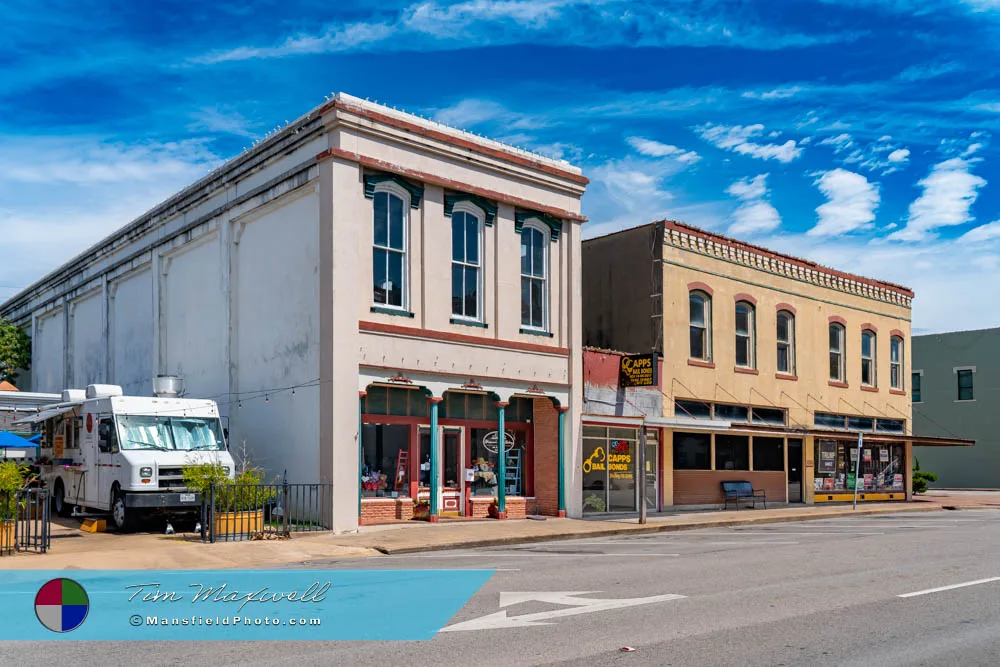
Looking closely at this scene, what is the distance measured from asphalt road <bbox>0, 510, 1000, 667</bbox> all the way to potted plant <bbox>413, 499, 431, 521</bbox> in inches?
230

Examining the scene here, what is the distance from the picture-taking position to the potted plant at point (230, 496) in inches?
724

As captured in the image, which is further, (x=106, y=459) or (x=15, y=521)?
(x=106, y=459)

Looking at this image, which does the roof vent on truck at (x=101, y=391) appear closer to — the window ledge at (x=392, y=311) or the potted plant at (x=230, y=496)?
the potted plant at (x=230, y=496)

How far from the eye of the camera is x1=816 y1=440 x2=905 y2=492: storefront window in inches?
1384

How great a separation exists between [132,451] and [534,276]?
10.8 m

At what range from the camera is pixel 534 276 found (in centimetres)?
2562

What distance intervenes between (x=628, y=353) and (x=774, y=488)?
8499mm

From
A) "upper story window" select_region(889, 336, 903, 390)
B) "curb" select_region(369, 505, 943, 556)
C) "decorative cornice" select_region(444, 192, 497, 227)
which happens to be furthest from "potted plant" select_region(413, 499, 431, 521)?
"upper story window" select_region(889, 336, 903, 390)

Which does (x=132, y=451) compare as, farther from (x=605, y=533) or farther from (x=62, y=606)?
(x=605, y=533)

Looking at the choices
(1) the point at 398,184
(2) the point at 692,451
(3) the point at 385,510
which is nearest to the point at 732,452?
(2) the point at 692,451

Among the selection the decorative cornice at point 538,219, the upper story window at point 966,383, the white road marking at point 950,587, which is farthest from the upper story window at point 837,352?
the white road marking at point 950,587

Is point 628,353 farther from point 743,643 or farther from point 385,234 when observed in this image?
point 743,643

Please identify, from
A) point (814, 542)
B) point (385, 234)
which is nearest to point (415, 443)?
point (385, 234)

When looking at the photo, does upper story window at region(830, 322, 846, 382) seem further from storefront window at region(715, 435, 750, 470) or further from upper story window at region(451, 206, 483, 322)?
upper story window at region(451, 206, 483, 322)
